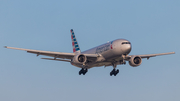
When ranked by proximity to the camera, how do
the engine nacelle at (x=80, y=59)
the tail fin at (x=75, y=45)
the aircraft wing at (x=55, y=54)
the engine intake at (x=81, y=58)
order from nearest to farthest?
the aircraft wing at (x=55, y=54)
the engine nacelle at (x=80, y=59)
the engine intake at (x=81, y=58)
the tail fin at (x=75, y=45)

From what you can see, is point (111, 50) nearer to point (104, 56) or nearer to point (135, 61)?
point (104, 56)

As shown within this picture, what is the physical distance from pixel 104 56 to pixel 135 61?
6422mm

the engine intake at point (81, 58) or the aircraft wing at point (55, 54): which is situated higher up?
the aircraft wing at point (55, 54)

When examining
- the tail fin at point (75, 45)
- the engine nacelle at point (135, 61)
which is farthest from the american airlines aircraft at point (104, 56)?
the tail fin at point (75, 45)

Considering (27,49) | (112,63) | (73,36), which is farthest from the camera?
(73,36)

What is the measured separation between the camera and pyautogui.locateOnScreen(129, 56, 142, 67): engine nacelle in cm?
5844

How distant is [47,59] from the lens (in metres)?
57.0

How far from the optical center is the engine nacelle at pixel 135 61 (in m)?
58.4

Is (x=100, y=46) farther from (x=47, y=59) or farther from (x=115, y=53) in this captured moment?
(x=47, y=59)

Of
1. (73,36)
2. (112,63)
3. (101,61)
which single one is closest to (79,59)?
(101,61)

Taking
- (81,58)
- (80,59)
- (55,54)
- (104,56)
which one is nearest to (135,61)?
(104,56)

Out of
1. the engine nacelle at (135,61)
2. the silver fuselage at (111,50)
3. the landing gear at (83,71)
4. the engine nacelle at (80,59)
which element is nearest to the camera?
the silver fuselage at (111,50)

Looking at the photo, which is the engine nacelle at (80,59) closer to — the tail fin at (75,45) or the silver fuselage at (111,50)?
the silver fuselage at (111,50)

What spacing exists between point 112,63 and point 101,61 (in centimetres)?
431
